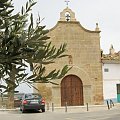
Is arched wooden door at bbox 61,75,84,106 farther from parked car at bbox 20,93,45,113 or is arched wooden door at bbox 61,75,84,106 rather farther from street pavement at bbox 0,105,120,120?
parked car at bbox 20,93,45,113

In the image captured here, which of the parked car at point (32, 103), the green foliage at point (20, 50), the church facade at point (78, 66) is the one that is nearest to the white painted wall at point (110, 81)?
the church facade at point (78, 66)

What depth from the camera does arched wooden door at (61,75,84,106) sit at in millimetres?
32031

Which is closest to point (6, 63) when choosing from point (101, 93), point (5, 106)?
point (5, 106)

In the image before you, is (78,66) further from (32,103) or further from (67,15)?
(32,103)

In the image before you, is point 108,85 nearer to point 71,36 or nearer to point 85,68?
point 85,68

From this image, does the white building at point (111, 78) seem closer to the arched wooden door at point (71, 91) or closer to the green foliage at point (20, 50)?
the arched wooden door at point (71, 91)

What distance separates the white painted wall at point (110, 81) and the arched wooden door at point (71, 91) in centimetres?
248

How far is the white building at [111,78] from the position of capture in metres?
33.4

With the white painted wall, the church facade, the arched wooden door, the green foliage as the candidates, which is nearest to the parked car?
the church facade

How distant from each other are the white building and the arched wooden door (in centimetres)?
249

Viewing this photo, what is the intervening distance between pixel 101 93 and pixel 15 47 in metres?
29.6

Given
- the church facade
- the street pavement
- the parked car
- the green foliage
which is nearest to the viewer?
the green foliage

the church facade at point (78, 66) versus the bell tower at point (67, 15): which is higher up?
the bell tower at point (67, 15)

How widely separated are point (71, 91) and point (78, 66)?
2.32 meters
